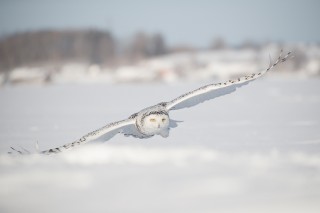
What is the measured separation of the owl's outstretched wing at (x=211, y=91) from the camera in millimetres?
5320

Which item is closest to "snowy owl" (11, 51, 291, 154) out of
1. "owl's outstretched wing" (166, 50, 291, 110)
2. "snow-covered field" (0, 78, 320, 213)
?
"owl's outstretched wing" (166, 50, 291, 110)

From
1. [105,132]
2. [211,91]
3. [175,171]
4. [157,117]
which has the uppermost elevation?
[211,91]

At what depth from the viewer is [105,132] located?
16.3 feet

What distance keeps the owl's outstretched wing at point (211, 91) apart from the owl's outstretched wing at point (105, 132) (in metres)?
0.58

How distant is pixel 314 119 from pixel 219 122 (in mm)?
1749

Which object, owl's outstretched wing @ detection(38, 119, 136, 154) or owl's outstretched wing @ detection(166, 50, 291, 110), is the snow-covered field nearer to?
owl's outstretched wing @ detection(38, 119, 136, 154)

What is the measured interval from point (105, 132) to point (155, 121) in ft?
2.04

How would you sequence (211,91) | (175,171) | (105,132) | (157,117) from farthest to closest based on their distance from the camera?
(211,91) → (157,117) → (105,132) → (175,171)

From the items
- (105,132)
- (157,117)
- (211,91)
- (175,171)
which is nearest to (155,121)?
(157,117)

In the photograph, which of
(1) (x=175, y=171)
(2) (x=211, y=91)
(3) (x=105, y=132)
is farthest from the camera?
(2) (x=211, y=91)

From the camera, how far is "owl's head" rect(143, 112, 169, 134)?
517cm

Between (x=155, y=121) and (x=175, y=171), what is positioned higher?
(x=155, y=121)

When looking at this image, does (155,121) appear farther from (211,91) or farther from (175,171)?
(211,91)

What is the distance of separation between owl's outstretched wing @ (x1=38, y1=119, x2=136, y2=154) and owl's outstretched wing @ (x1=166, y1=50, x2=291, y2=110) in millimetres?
581
